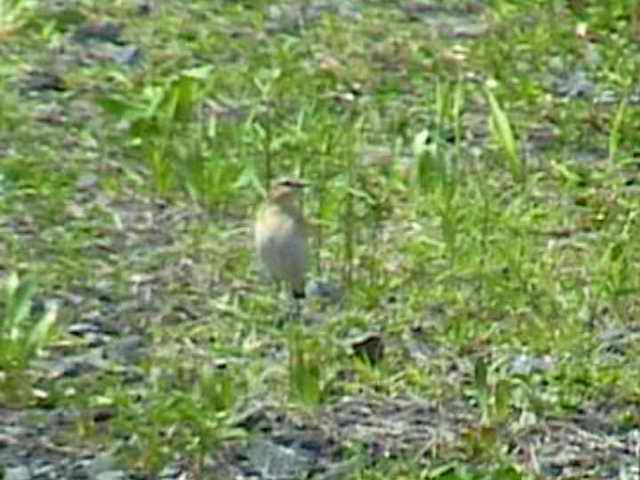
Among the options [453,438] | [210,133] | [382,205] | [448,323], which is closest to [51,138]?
[210,133]

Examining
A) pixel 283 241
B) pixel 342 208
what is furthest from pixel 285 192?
pixel 342 208

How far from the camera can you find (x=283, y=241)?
19.9 feet

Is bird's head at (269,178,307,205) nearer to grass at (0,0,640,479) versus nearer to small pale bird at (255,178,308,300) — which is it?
small pale bird at (255,178,308,300)

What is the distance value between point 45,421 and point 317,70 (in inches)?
109

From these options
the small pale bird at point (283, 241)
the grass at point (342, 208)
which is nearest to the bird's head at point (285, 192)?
the small pale bird at point (283, 241)

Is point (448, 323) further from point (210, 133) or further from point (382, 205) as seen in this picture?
point (210, 133)

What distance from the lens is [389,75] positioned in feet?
A: 26.8

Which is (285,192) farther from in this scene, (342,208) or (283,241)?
(342,208)

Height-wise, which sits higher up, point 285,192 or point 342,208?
point 285,192

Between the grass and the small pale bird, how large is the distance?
0.13 metres

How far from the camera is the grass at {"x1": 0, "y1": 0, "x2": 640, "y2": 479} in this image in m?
5.72

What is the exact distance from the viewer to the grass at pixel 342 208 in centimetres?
572

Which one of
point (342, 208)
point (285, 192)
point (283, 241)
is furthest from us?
point (342, 208)

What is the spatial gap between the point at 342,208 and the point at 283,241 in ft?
2.52
